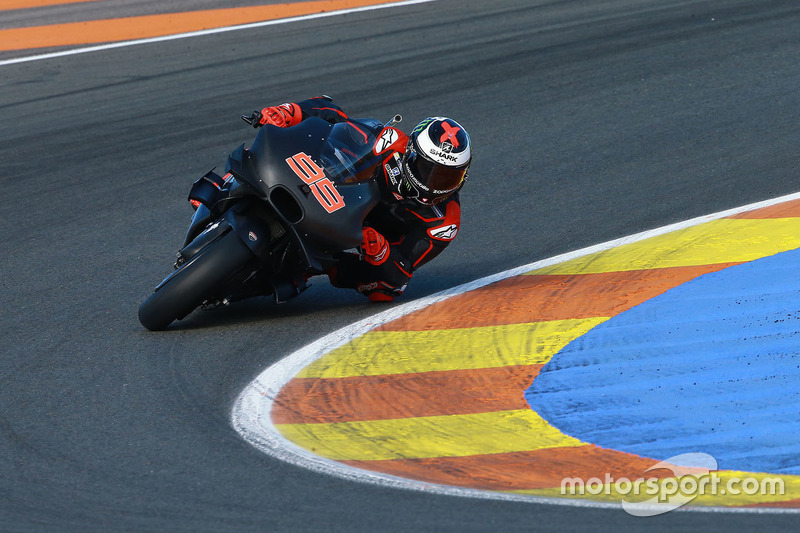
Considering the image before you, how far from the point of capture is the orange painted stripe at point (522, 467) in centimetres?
449

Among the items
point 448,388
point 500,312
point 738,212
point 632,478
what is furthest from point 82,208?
point 632,478

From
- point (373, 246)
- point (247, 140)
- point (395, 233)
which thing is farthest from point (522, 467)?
point (247, 140)

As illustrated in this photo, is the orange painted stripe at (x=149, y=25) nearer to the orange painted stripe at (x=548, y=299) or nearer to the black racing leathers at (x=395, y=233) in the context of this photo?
the black racing leathers at (x=395, y=233)

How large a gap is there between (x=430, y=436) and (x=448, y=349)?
3.88ft

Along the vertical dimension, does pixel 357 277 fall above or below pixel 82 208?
above

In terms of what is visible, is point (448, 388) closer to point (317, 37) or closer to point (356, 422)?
point (356, 422)

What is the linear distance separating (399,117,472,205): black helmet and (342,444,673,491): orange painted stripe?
2114mm

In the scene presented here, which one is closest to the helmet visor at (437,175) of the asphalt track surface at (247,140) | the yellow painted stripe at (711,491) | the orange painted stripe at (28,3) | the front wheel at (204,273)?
the asphalt track surface at (247,140)

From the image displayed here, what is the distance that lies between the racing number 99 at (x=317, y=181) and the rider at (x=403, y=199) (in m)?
0.35

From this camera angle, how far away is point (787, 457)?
4555 mm

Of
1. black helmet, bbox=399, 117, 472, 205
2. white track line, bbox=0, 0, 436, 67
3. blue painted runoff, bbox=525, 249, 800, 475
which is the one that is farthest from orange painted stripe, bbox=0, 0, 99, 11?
blue painted runoff, bbox=525, 249, 800, 475

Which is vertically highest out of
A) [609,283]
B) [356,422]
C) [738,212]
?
[738,212]

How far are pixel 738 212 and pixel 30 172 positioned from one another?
Result: 5.75 m

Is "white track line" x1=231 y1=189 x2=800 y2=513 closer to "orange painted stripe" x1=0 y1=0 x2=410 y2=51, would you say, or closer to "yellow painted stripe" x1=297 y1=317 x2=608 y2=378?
"yellow painted stripe" x1=297 y1=317 x2=608 y2=378
